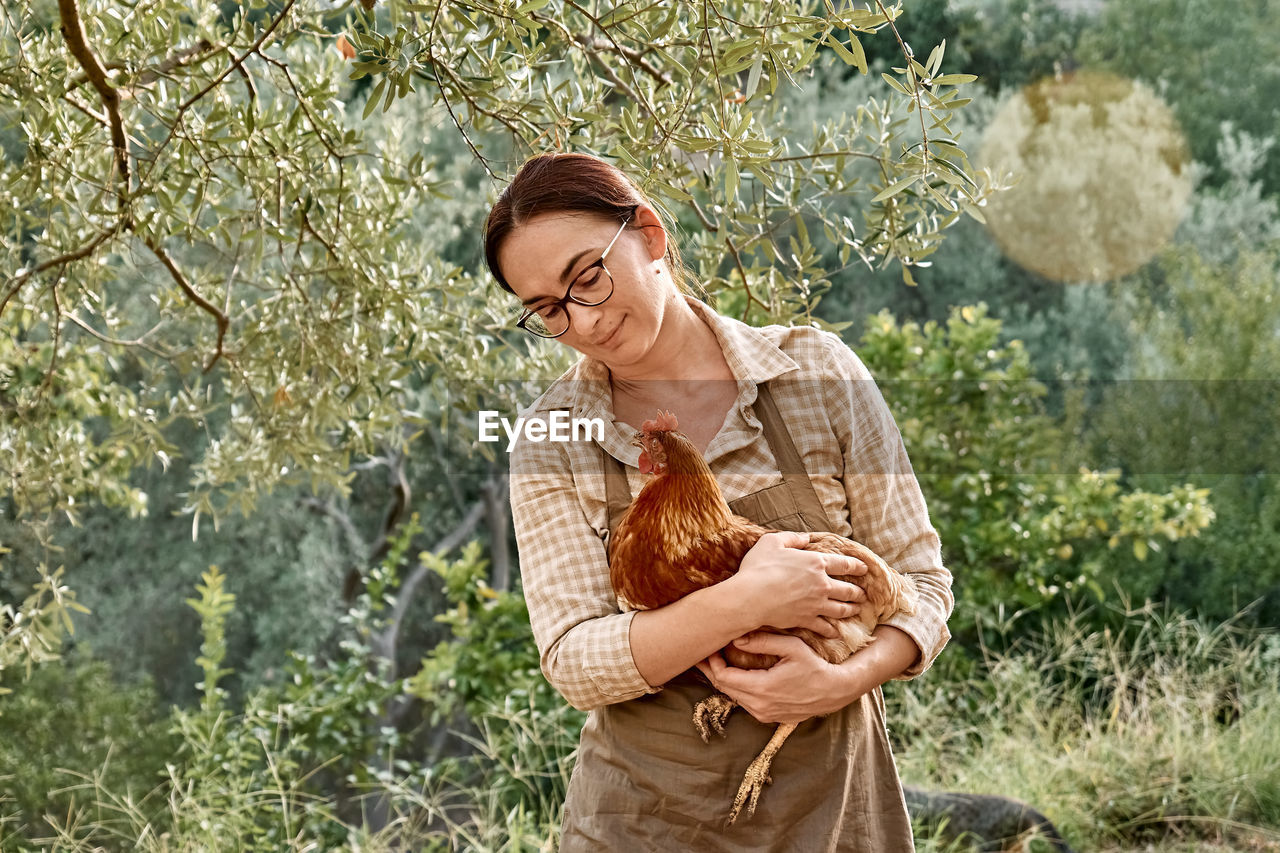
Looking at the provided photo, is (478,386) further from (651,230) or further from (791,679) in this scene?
(791,679)

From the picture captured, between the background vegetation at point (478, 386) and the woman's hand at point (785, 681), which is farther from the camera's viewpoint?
the background vegetation at point (478, 386)

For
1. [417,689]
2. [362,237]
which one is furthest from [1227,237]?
[362,237]

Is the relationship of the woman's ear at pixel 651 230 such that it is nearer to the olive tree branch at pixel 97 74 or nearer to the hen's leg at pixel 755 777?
the hen's leg at pixel 755 777

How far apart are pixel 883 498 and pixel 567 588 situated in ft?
1.59

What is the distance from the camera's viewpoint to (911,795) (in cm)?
381

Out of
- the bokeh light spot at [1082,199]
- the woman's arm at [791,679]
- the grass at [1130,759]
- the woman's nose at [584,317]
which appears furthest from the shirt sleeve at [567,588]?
the bokeh light spot at [1082,199]

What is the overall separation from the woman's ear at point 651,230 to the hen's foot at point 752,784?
0.75 metres

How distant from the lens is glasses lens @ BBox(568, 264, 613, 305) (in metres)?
1.49

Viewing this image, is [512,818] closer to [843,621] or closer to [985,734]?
[985,734]

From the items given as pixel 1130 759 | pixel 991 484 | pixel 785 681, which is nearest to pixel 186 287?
pixel 785 681

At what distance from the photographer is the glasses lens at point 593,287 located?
149cm

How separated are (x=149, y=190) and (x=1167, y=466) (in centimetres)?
631

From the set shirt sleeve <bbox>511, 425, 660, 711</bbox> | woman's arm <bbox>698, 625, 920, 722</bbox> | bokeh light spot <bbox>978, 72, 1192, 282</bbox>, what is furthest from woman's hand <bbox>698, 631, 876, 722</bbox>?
bokeh light spot <bbox>978, 72, 1192, 282</bbox>

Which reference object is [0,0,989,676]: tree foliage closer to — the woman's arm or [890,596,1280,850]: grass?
the woman's arm
